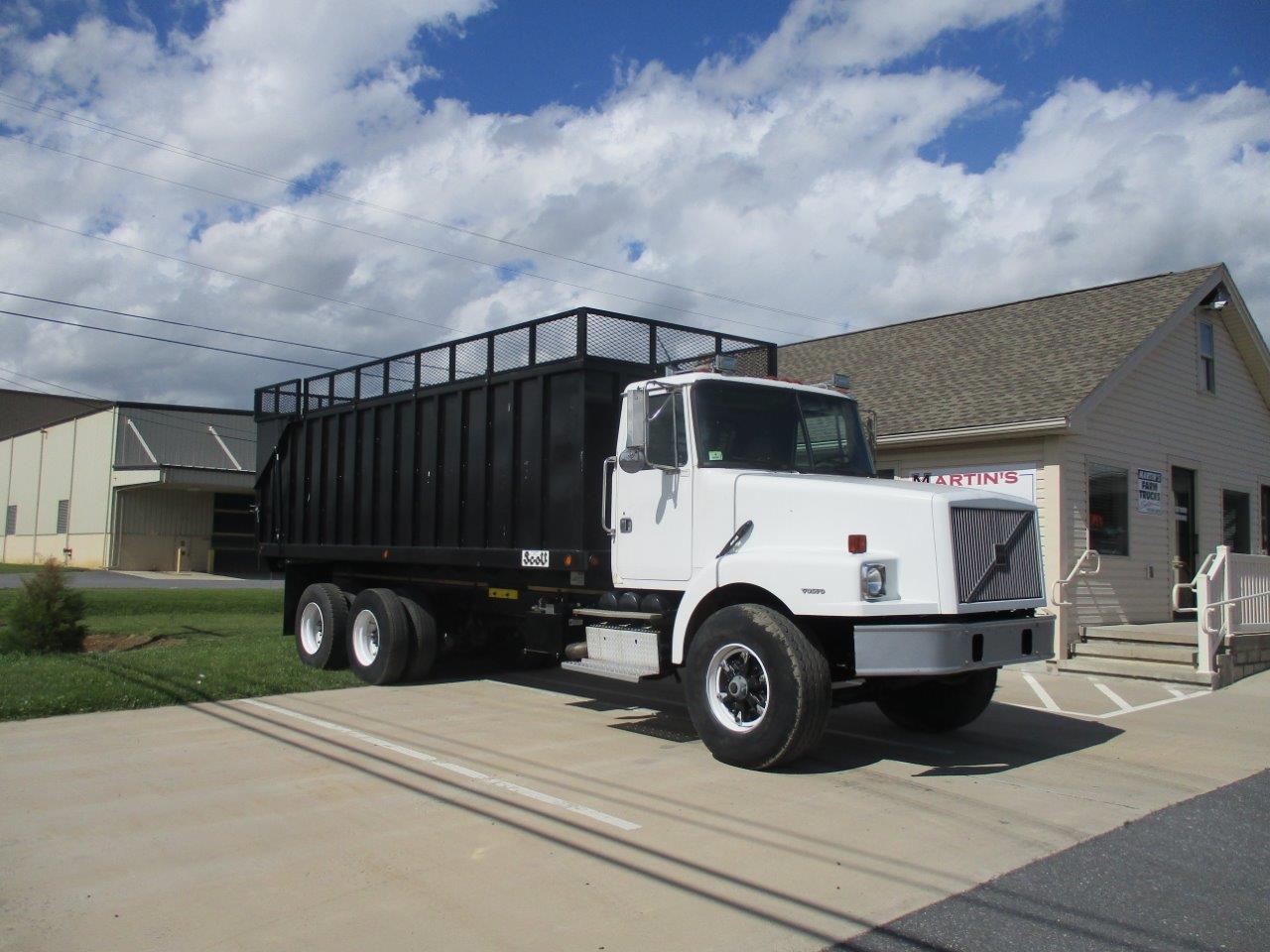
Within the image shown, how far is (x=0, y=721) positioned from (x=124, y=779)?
2947 millimetres

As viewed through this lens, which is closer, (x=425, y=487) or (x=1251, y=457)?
(x=425, y=487)

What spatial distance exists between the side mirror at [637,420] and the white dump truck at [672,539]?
17 mm

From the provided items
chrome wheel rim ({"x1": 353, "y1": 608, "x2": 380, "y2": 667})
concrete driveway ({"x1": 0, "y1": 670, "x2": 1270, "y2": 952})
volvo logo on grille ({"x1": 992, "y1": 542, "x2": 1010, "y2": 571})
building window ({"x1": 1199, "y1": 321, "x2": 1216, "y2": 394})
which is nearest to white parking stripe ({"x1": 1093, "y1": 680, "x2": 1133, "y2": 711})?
concrete driveway ({"x1": 0, "y1": 670, "x2": 1270, "y2": 952})

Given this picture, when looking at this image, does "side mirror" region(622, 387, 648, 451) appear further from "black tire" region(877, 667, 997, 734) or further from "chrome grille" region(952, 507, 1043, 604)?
"black tire" region(877, 667, 997, 734)

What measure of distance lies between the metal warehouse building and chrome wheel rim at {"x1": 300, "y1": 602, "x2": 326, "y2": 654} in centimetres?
2566

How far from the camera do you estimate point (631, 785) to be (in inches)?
275

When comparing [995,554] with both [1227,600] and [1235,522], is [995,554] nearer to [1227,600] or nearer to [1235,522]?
[1227,600]

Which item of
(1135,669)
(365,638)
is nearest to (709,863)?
(365,638)

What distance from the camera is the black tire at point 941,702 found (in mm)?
8602

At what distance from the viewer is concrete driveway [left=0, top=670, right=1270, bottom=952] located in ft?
15.2

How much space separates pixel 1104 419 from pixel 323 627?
1134cm

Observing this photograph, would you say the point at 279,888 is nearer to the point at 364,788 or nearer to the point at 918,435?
the point at 364,788

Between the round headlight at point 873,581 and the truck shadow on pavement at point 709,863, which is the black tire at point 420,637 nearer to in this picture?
the truck shadow on pavement at point 709,863

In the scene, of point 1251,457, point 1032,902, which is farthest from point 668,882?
point 1251,457
